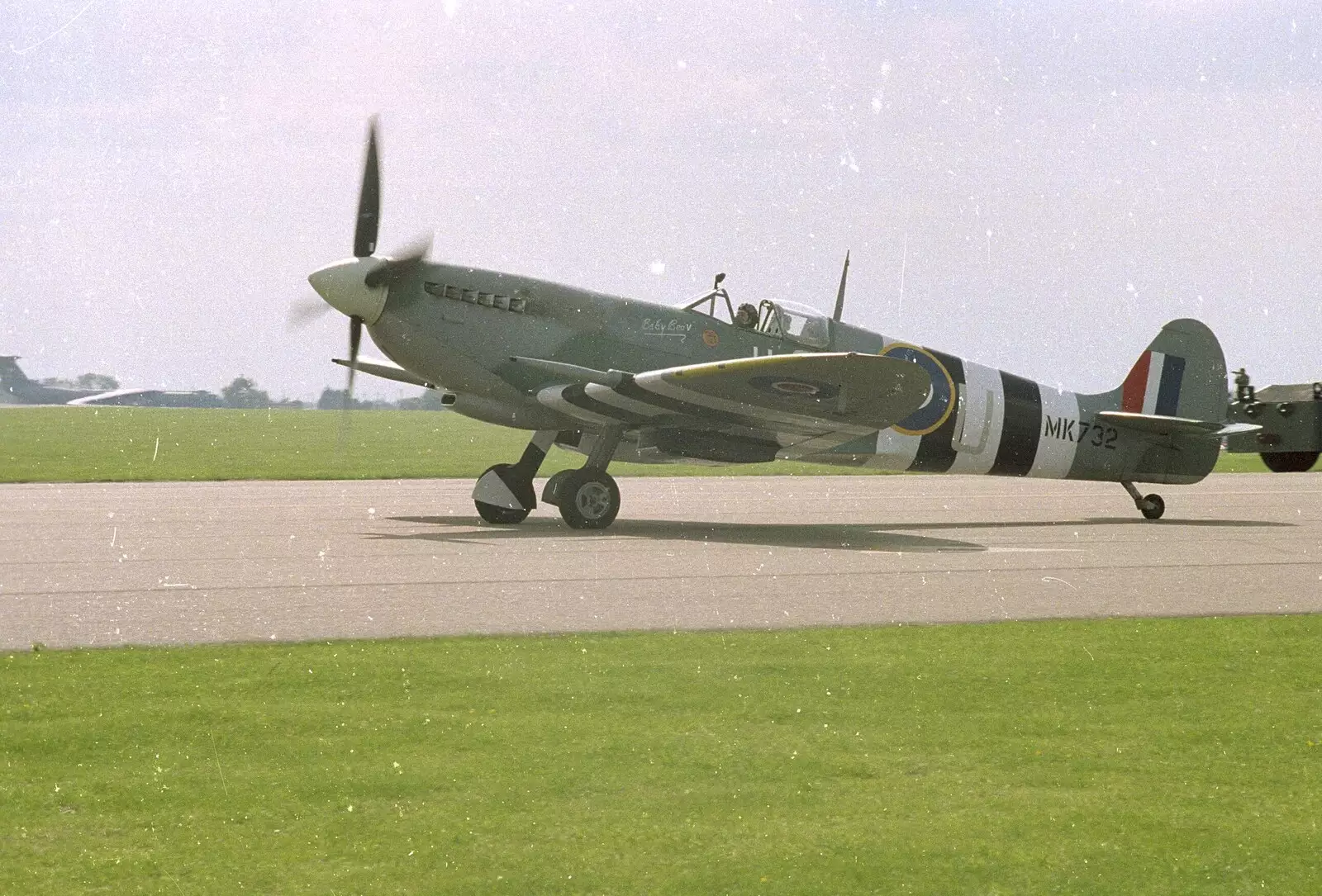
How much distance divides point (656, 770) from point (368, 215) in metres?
11.7

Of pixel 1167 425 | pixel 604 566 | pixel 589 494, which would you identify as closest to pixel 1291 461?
pixel 1167 425

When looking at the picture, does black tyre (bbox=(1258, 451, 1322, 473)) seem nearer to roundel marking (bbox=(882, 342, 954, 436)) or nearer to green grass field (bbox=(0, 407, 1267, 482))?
green grass field (bbox=(0, 407, 1267, 482))

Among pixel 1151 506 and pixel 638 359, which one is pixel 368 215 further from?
pixel 1151 506

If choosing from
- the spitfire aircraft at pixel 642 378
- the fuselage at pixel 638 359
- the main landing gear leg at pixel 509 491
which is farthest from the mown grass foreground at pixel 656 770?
the main landing gear leg at pixel 509 491

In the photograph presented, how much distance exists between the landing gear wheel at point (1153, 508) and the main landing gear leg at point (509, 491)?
8.40 metres

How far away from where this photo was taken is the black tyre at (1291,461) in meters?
34.9

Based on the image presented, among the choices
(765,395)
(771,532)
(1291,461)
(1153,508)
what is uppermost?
(1291,461)

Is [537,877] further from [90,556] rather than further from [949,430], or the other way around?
[949,430]

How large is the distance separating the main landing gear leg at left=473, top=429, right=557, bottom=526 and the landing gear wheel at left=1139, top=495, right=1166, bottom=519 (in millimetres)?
8405

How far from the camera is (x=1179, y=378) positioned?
1980 centimetres

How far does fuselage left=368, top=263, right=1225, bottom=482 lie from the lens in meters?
15.5

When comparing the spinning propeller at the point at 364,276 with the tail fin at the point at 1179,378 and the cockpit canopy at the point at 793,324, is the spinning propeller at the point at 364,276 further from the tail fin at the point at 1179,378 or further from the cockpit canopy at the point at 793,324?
the tail fin at the point at 1179,378

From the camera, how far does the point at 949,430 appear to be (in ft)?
58.0

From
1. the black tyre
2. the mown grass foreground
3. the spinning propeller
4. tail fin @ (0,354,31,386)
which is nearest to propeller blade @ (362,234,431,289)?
the spinning propeller
